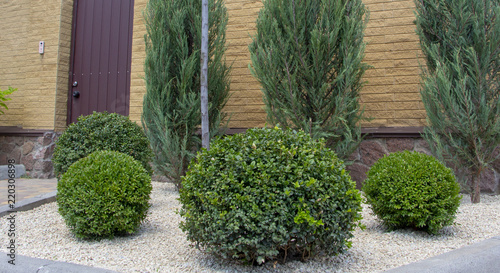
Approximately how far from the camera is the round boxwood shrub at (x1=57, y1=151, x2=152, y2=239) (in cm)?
367

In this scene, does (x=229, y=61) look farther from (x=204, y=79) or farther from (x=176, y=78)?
(x=204, y=79)

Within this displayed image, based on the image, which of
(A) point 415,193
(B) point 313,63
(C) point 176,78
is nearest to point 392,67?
(B) point 313,63

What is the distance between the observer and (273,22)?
17.3 feet

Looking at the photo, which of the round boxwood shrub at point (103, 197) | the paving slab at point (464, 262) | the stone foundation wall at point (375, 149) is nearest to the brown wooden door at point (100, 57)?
the round boxwood shrub at point (103, 197)

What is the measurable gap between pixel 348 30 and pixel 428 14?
115 centimetres

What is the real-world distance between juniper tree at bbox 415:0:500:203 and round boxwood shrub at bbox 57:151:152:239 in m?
3.78

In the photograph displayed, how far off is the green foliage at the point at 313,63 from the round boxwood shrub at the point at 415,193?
130cm

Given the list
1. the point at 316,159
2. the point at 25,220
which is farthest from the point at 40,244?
the point at 316,159

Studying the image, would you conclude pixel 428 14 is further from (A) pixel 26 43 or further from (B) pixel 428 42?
(A) pixel 26 43

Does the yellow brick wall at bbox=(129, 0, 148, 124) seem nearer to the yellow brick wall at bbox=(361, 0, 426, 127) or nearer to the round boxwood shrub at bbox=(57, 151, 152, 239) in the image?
the round boxwood shrub at bbox=(57, 151, 152, 239)

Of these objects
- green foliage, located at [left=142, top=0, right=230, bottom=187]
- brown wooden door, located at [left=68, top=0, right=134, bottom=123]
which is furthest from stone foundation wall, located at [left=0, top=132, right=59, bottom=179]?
green foliage, located at [left=142, top=0, right=230, bottom=187]

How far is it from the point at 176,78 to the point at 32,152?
13.6 feet

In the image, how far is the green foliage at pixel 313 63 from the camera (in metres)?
5.16

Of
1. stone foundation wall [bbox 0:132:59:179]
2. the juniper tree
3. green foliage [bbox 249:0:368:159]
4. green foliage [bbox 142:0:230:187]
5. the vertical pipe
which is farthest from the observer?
stone foundation wall [bbox 0:132:59:179]
